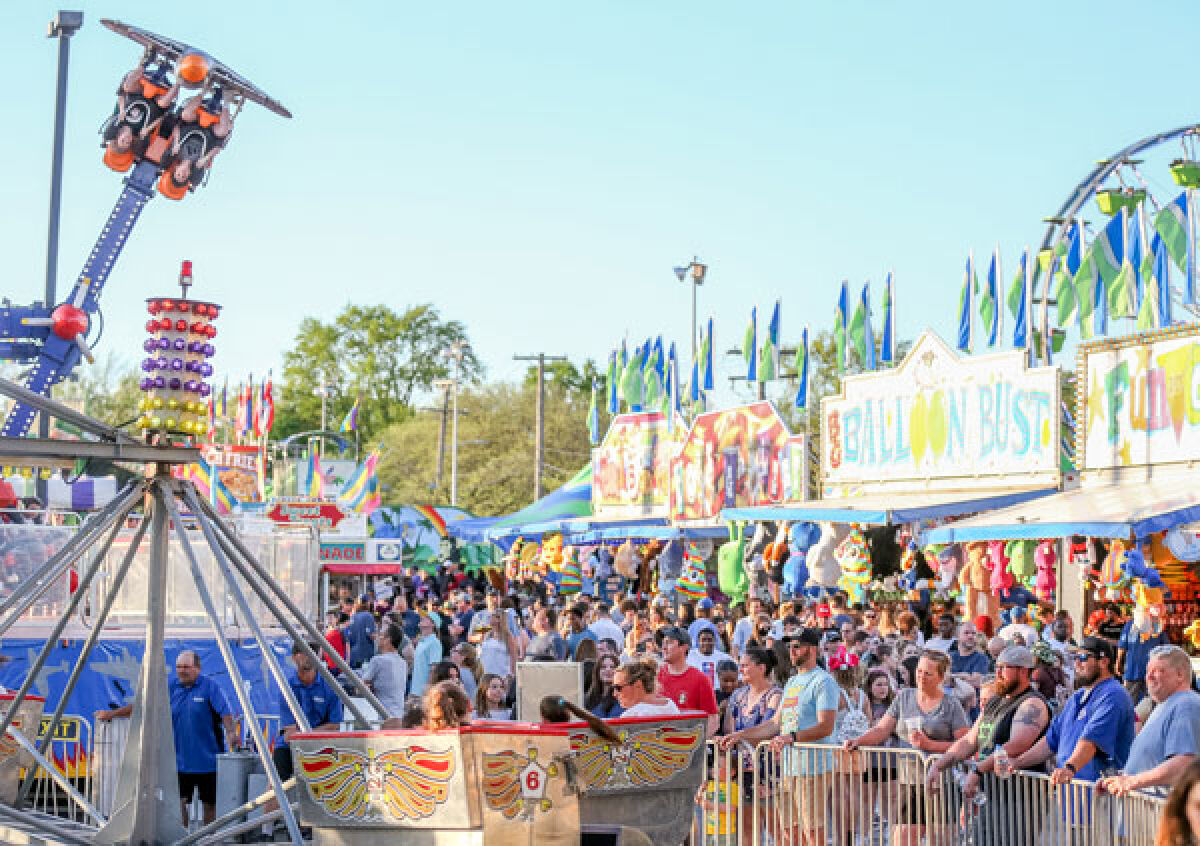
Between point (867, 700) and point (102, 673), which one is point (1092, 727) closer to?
point (867, 700)

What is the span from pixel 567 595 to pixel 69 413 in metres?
24.7

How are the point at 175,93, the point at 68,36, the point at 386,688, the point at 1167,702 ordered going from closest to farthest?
the point at 1167,702 < the point at 386,688 < the point at 175,93 < the point at 68,36

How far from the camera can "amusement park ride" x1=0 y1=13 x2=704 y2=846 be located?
25.8 feet

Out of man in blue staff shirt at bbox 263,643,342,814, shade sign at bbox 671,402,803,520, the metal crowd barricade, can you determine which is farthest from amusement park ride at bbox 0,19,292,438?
shade sign at bbox 671,402,803,520

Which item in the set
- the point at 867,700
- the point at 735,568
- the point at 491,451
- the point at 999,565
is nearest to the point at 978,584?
the point at 999,565

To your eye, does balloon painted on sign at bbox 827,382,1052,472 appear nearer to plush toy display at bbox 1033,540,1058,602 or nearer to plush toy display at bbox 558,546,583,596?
plush toy display at bbox 1033,540,1058,602

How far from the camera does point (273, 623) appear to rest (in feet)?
59.4

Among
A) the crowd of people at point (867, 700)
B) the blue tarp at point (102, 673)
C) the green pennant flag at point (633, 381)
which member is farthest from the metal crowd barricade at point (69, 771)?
the green pennant flag at point (633, 381)

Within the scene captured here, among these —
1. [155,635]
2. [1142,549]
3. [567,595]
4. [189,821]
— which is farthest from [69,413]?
[567,595]

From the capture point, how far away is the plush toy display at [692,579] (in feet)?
97.3

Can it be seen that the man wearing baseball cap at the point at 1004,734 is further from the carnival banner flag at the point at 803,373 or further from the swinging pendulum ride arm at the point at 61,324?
the carnival banner flag at the point at 803,373

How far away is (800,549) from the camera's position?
25.4 meters

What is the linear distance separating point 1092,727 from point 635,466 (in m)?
28.5

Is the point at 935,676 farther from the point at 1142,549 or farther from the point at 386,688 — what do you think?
the point at 1142,549
